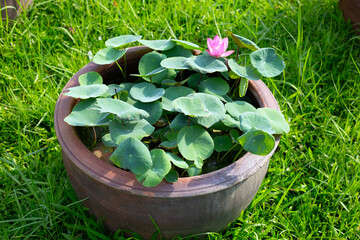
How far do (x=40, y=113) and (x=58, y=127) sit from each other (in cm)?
56

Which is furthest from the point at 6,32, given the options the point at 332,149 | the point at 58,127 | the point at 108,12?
the point at 332,149

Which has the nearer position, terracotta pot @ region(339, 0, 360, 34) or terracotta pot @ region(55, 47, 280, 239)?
terracotta pot @ region(55, 47, 280, 239)

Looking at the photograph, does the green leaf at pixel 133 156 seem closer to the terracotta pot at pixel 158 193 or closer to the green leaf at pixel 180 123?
the terracotta pot at pixel 158 193

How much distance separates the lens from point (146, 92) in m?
1.26

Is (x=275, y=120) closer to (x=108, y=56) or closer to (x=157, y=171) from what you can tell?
(x=157, y=171)

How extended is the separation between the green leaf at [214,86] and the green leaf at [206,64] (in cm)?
7

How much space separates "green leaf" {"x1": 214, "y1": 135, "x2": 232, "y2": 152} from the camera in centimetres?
123

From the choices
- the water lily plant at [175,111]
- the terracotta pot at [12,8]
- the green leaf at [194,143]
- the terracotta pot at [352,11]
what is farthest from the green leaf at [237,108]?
the terracotta pot at [12,8]

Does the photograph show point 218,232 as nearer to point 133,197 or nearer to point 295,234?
point 295,234

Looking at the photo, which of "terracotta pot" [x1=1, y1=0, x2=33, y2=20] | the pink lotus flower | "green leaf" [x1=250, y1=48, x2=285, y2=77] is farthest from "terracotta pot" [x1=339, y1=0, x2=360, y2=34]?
"terracotta pot" [x1=1, y1=0, x2=33, y2=20]

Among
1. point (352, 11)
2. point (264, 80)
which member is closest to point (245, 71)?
point (264, 80)

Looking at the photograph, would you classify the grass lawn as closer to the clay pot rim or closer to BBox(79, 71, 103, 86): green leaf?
the clay pot rim

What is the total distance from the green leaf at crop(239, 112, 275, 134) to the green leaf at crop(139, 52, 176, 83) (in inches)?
12.9

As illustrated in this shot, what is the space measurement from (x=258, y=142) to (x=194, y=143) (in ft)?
0.62
